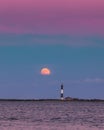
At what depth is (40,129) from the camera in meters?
55.1

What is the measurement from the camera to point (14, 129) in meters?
54.2

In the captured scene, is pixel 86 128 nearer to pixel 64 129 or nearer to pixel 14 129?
pixel 64 129

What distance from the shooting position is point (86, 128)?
189ft

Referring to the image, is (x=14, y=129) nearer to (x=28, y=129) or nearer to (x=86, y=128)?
(x=28, y=129)

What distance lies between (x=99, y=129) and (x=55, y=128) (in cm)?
413

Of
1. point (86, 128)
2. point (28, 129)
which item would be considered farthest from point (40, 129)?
point (86, 128)

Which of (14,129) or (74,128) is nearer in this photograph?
(14,129)

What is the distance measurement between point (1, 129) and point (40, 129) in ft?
12.1

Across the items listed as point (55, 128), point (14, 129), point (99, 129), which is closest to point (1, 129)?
point (14, 129)

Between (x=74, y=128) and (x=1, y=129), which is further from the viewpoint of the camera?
(x=74, y=128)

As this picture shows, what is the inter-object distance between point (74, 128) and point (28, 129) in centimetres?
514

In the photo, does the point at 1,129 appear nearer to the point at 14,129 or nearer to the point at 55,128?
the point at 14,129

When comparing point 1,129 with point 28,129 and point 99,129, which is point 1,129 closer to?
point 28,129

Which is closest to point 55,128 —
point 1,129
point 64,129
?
point 64,129
